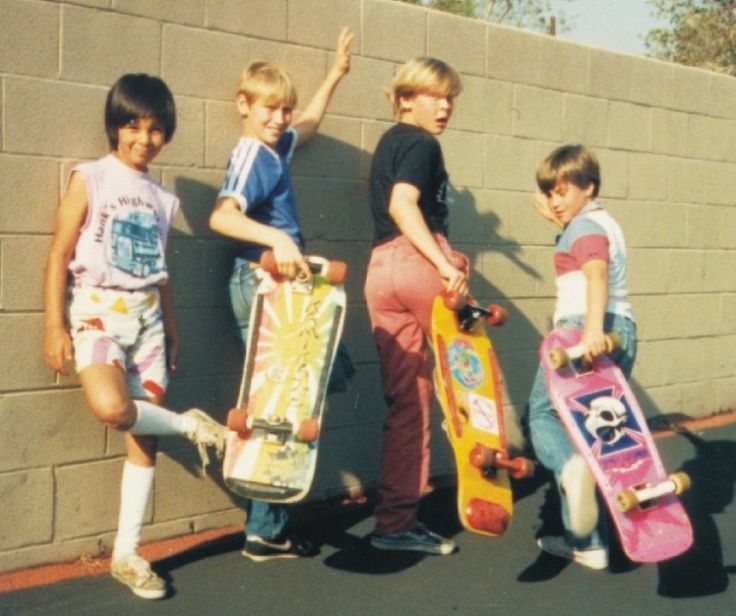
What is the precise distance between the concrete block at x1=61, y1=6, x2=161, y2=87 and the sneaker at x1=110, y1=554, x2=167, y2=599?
1733 mm

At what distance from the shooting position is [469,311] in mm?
4312

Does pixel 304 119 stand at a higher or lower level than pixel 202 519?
higher

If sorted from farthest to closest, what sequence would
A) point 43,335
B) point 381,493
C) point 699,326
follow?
1. point 699,326
2. point 381,493
3. point 43,335

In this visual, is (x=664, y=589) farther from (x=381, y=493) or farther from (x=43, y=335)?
(x=43, y=335)

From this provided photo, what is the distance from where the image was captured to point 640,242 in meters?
6.61

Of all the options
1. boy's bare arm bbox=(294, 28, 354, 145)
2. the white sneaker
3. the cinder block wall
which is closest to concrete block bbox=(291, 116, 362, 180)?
the cinder block wall

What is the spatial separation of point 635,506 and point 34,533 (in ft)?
7.16

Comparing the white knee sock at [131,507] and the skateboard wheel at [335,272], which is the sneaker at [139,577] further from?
the skateboard wheel at [335,272]

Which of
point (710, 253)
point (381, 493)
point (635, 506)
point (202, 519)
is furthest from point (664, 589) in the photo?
point (710, 253)

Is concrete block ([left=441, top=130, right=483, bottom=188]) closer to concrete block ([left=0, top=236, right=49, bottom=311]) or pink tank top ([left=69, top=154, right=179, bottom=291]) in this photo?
pink tank top ([left=69, top=154, right=179, bottom=291])

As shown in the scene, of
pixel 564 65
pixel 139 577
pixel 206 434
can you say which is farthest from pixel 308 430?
pixel 564 65

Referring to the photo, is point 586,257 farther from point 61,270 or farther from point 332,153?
point 61,270

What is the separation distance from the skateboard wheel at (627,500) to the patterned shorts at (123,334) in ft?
5.50

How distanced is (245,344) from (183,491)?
0.67 m
